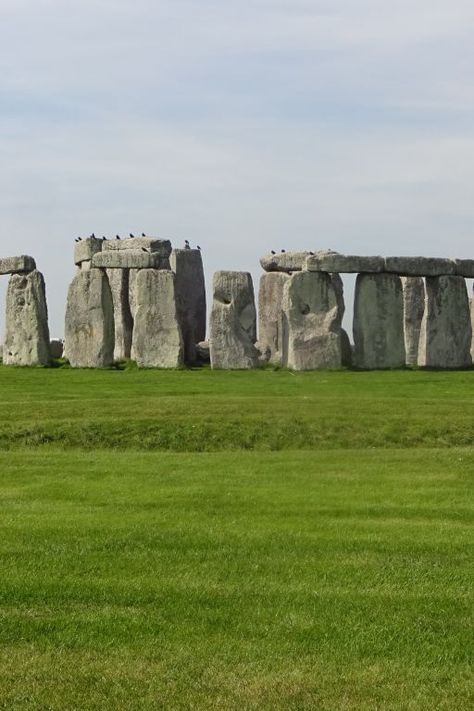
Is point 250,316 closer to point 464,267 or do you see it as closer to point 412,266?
point 412,266

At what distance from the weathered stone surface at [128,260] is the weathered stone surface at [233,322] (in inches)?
61.7

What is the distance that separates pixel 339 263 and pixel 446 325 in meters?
3.17

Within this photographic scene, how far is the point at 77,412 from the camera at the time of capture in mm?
20156

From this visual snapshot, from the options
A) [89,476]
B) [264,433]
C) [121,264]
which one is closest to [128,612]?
[89,476]

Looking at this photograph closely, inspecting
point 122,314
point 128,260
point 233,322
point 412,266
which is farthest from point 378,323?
point 122,314

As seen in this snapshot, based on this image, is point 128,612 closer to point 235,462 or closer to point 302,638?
point 302,638

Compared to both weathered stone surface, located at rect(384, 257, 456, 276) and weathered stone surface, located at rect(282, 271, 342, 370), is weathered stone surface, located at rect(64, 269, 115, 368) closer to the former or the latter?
weathered stone surface, located at rect(282, 271, 342, 370)

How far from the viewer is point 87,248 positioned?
3662 cm

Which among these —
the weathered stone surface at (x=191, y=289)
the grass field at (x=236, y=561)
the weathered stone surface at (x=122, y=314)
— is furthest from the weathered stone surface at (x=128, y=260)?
the grass field at (x=236, y=561)

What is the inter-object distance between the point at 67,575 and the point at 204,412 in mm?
10593

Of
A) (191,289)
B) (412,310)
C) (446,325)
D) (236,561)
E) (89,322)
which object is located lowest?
(236,561)

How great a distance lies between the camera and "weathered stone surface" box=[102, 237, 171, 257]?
36.4 metres

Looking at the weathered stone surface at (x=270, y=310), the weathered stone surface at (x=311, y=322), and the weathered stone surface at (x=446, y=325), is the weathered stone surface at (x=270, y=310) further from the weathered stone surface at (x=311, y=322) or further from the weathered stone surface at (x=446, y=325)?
the weathered stone surface at (x=446, y=325)

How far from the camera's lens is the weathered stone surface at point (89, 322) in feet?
108
